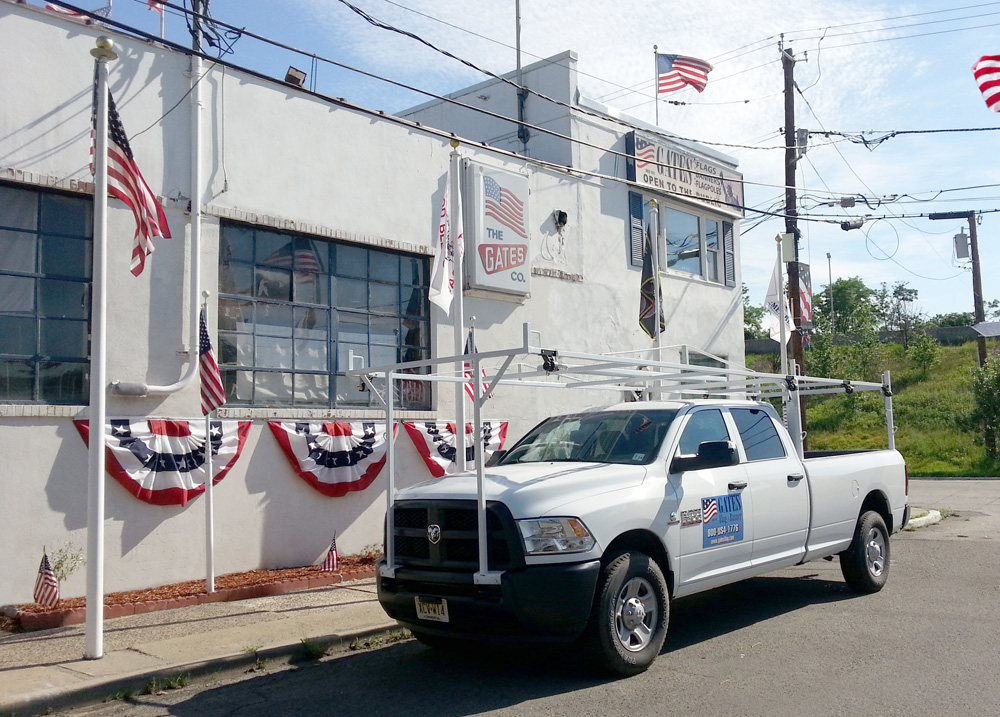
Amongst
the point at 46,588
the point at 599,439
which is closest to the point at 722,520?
the point at 599,439

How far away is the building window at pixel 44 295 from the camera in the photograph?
8945mm

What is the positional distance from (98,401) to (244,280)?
4075mm

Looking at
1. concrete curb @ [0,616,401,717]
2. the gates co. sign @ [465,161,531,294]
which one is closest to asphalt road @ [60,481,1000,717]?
concrete curb @ [0,616,401,717]

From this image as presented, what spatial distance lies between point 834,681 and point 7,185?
8.52 meters

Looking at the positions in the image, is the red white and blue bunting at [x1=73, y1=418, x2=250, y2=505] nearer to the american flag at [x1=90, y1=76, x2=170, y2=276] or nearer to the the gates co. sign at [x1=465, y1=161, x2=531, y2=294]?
the american flag at [x1=90, y1=76, x2=170, y2=276]

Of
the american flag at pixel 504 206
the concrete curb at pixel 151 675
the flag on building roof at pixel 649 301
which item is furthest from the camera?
the flag on building roof at pixel 649 301

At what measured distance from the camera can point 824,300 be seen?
6347 centimetres

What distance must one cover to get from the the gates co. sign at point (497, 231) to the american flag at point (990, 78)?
8247mm

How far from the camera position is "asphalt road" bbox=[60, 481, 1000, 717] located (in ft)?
18.1

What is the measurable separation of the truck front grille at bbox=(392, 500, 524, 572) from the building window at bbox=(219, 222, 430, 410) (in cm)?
455

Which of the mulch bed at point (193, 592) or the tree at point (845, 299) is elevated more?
the tree at point (845, 299)

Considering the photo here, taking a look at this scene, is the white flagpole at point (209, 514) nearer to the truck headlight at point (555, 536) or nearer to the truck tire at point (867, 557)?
the truck headlight at point (555, 536)

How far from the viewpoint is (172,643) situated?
24.2 feet

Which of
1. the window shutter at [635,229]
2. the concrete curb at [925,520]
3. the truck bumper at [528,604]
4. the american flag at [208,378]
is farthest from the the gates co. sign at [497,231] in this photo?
the truck bumper at [528,604]
